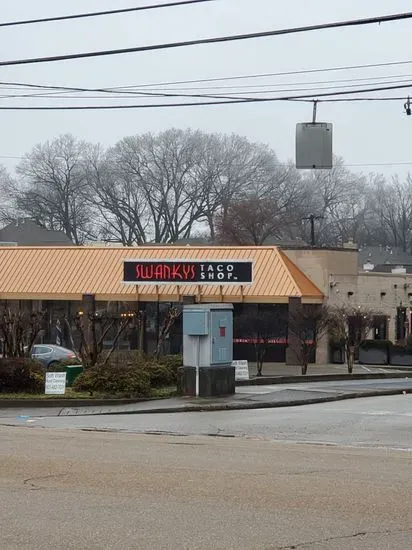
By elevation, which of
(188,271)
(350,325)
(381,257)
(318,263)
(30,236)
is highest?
(30,236)

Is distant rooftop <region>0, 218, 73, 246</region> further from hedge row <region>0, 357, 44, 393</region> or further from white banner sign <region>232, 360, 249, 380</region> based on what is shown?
hedge row <region>0, 357, 44, 393</region>

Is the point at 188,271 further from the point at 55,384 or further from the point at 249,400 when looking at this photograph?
the point at 55,384

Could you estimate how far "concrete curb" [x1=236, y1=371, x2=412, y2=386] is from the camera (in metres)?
31.6

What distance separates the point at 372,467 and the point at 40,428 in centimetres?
835

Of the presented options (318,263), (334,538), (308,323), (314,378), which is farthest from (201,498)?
(318,263)

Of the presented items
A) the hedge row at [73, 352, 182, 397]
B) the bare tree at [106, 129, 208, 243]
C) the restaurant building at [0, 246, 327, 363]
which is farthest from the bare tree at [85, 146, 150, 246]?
the hedge row at [73, 352, 182, 397]

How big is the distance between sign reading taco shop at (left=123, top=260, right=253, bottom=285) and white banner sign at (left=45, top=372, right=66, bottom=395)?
69.0 feet

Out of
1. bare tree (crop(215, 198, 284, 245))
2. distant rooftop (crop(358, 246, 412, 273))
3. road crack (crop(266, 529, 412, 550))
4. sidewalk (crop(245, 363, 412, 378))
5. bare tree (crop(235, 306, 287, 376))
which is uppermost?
bare tree (crop(215, 198, 284, 245))

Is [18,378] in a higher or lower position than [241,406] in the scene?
higher

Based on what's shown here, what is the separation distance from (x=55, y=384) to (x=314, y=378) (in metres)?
12.5

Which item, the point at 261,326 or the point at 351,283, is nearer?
the point at 261,326

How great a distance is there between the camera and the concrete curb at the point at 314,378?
104 ft

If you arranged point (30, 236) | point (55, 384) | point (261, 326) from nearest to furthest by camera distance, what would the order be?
point (55, 384) → point (261, 326) → point (30, 236)

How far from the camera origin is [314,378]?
3516cm
